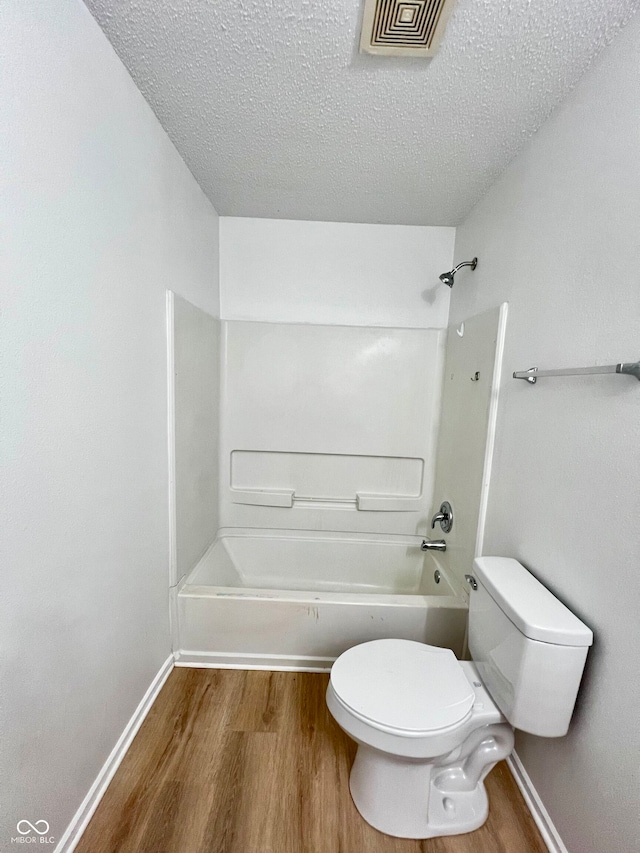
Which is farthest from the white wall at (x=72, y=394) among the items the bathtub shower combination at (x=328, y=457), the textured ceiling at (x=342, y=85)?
the bathtub shower combination at (x=328, y=457)

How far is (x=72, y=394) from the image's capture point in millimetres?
960

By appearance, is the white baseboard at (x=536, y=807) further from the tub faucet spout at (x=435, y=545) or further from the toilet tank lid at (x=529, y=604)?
the tub faucet spout at (x=435, y=545)

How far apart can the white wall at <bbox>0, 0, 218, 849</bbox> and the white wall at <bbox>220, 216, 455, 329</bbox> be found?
0.77 metres

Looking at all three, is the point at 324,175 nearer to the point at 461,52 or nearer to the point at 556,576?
the point at 461,52

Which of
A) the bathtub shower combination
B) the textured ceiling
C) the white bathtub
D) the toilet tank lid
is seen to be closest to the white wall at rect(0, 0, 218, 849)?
the textured ceiling

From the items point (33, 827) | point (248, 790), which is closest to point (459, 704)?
point (248, 790)

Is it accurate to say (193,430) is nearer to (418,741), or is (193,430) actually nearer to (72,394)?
(72,394)

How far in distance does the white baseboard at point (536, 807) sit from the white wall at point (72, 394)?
1.34 m

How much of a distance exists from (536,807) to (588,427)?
117cm

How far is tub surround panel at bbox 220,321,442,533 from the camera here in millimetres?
2219

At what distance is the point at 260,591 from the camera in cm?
172

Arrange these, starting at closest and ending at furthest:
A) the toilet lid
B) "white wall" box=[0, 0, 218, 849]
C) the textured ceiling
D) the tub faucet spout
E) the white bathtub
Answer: "white wall" box=[0, 0, 218, 849]
the textured ceiling
the toilet lid
the white bathtub
the tub faucet spout

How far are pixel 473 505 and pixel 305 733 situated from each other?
1115mm

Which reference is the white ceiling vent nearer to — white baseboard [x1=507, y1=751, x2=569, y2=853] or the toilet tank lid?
the toilet tank lid
